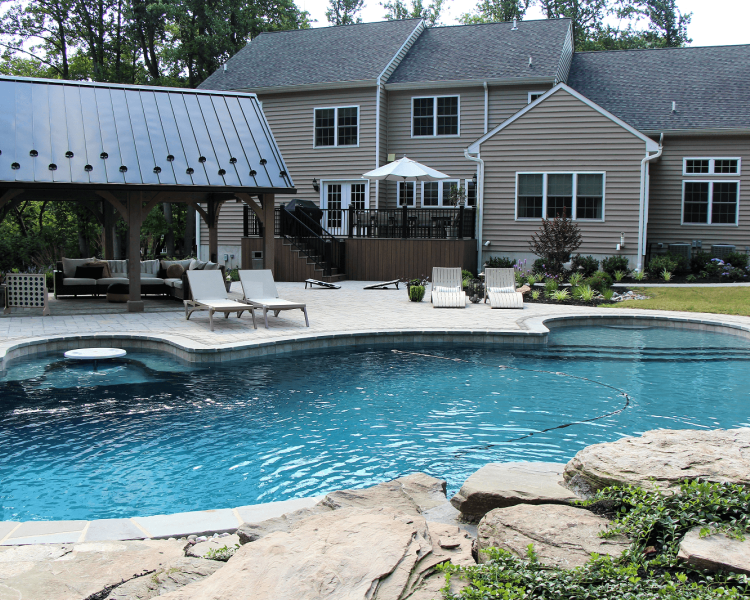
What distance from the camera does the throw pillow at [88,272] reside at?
15805mm

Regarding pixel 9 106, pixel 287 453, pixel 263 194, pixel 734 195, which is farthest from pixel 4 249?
pixel 734 195

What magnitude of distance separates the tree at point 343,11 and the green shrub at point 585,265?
32431mm

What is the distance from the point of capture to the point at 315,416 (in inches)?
285

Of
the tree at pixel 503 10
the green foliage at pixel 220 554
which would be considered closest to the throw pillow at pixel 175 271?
the green foliage at pixel 220 554

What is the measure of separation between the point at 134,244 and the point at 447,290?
6470mm

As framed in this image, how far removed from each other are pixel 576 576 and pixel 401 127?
2234cm

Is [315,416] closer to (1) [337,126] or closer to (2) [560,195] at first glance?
(2) [560,195]

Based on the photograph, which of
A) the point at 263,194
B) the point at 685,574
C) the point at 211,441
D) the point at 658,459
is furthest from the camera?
the point at 263,194

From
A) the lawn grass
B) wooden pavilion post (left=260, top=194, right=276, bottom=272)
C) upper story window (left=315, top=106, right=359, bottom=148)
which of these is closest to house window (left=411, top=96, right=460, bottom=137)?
upper story window (left=315, top=106, right=359, bottom=148)

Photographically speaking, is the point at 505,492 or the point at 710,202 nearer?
the point at 505,492

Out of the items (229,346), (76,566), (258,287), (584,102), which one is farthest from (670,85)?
(76,566)

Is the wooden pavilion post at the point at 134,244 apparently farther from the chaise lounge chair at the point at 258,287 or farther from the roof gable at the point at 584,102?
the roof gable at the point at 584,102

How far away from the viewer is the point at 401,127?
2402 centimetres

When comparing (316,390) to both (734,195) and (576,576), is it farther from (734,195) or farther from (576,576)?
(734,195)
